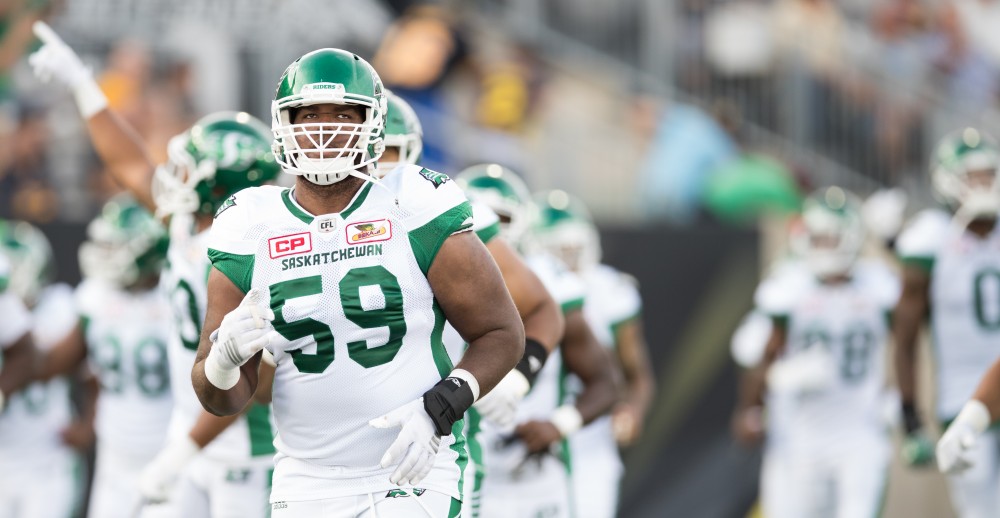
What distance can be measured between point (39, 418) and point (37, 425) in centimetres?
5

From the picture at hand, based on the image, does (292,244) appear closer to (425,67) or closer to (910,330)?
(910,330)

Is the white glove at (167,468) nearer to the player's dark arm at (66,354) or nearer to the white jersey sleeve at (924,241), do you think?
the player's dark arm at (66,354)

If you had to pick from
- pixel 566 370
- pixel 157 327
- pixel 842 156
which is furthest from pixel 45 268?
pixel 842 156

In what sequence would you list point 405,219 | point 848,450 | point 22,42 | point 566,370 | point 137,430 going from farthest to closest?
point 22,42
point 848,450
point 137,430
point 566,370
point 405,219

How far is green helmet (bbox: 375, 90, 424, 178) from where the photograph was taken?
5.86 meters

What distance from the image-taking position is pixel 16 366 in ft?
26.6

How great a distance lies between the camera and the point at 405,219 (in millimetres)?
4551

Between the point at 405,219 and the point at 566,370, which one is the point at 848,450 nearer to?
the point at 566,370

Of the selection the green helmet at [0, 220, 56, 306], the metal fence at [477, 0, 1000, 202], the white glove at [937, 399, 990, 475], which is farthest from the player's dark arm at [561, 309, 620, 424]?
the metal fence at [477, 0, 1000, 202]

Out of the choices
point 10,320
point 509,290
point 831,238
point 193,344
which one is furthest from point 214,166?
point 831,238

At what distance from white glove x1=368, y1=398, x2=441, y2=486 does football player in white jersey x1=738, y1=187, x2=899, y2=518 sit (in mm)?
5443

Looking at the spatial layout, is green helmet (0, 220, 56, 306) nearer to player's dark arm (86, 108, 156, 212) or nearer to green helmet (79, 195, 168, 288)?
green helmet (79, 195, 168, 288)

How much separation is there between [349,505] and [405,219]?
32.4 inches

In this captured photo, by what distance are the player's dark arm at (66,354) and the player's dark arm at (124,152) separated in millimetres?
1828
